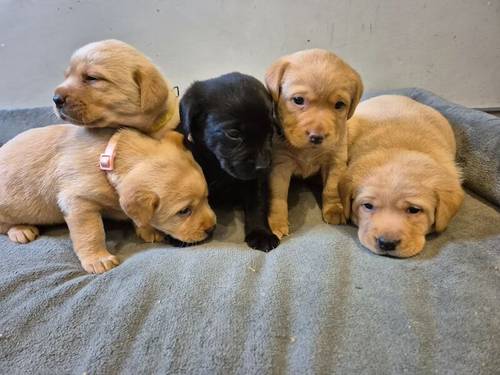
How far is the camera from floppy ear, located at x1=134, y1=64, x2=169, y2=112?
1.98 meters

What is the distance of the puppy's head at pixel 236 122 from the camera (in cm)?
188

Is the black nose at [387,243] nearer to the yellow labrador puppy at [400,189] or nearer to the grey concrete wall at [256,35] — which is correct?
the yellow labrador puppy at [400,189]

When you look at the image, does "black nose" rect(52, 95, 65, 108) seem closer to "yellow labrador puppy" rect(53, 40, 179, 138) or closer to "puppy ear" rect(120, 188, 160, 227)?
"yellow labrador puppy" rect(53, 40, 179, 138)

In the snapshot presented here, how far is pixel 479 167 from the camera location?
7.97 ft

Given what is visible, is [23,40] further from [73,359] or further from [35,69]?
[73,359]

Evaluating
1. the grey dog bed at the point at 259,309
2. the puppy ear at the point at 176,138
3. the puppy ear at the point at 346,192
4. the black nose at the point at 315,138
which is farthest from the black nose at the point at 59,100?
the puppy ear at the point at 346,192

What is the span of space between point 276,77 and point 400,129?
32.9 inches

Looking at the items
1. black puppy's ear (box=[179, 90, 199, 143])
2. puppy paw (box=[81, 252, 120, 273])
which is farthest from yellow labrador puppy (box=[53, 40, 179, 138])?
puppy paw (box=[81, 252, 120, 273])

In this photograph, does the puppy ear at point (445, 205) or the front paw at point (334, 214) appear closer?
the puppy ear at point (445, 205)

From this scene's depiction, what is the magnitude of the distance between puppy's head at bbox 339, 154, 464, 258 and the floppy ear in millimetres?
1086

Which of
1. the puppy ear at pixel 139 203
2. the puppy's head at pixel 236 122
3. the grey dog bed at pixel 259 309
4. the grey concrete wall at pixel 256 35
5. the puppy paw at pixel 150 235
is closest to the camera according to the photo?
the grey dog bed at pixel 259 309

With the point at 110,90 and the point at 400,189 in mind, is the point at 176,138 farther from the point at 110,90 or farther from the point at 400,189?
the point at 400,189

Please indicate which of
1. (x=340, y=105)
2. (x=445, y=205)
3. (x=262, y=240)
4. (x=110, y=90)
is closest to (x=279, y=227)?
(x=262, y=240)

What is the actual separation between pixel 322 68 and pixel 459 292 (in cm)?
117
